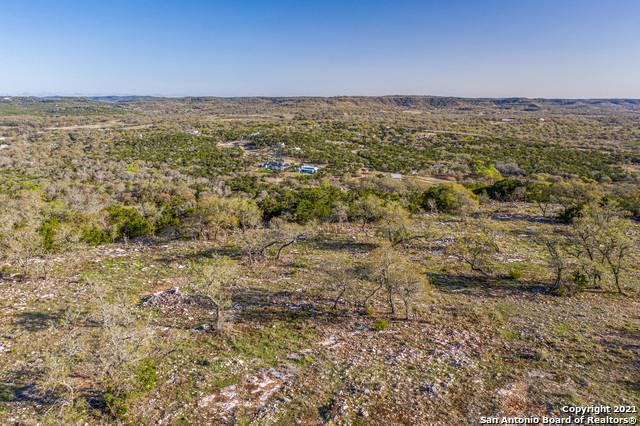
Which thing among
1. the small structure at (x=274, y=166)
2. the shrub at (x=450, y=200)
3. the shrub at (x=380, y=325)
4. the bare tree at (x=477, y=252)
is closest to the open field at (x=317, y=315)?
the shrub at (x=380, y=325)

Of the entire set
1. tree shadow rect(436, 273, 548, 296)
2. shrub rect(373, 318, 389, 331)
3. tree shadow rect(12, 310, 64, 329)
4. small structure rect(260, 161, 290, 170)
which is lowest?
tree shadow rect(436, 273, 548, 296)

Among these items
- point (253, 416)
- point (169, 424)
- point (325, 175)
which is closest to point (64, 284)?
point (169, 424)

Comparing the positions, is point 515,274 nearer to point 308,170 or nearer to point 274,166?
point 308,170

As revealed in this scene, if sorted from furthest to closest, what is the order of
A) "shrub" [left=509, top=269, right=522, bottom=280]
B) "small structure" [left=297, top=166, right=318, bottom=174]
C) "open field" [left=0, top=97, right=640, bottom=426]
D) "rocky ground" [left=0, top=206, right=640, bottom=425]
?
"small structure" [left=297, top=166, right=318, bottom=174] → "shrub" [left=509, top=269, right=522, bottom=280] → "open field" [left=0, top=97, right=640, bottom=426] → "rocky ground" [left=0, top=206, right=640, bottom=425]

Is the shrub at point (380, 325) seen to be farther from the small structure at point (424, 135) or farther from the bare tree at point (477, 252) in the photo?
the small structure at point (424, 135)

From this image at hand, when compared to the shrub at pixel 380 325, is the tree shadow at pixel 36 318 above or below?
above

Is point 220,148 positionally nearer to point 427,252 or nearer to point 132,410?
point 427,252

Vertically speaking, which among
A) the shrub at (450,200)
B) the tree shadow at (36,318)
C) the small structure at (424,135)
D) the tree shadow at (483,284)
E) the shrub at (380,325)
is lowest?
the tree shadow at (483,284)

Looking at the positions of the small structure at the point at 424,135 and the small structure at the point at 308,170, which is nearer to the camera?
the small structure at the point at 308,170

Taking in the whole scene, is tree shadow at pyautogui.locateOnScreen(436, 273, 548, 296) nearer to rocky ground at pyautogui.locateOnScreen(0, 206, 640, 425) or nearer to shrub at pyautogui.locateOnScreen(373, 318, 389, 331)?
rocky ground at pyautogui.locateOnScreen(0, 206, 640, 425)

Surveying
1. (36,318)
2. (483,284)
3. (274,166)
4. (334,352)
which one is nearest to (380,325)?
(334,352)

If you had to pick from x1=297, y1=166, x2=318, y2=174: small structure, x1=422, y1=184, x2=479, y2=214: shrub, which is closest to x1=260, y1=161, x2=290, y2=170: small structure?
x1=297, y1=166, x2=318, y2=174: small structure

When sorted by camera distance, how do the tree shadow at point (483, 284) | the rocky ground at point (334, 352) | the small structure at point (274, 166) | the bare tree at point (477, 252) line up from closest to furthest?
the rocky ground at point (334, 352), the tree shadow at point (483, 284), the bare tree at point (477, 252), the small structure at point (274, 166)
